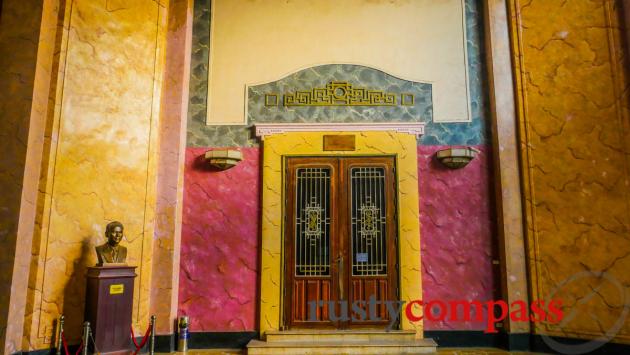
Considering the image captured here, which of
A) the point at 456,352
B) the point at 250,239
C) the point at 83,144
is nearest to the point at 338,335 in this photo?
the point at 456,352

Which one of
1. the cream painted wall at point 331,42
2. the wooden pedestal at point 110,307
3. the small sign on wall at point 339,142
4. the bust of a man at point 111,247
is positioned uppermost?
the cream painted wall at point 331,42

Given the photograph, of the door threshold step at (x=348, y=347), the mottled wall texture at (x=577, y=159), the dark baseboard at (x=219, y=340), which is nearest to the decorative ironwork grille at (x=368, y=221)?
the door threshold step at (x=348, y=347)

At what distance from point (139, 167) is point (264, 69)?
203 cm

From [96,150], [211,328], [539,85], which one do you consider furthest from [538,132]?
[96,150]

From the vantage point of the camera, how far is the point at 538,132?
17.6ft

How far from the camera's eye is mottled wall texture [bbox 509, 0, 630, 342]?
4.82 m

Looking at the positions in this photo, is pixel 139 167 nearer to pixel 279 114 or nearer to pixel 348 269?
pixel 279 114

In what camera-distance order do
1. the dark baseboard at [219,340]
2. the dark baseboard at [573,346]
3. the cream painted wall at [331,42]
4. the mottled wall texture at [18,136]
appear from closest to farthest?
the mottled wall texture at [18,136] < the dark baseboard at [573,346] < the dark baseboard at [219,340] < the cream painted wall at [331,42]

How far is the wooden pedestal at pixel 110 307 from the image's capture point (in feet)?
14.4

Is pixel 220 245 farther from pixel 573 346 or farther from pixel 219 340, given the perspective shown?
pixel 573 346

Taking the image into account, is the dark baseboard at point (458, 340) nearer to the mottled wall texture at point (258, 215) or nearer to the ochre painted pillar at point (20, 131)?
the mottled wall texture at point (258, 215)

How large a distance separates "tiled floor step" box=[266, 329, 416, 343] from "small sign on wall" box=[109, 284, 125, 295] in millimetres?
1736

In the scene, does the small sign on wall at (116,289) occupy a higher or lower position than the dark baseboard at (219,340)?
higher

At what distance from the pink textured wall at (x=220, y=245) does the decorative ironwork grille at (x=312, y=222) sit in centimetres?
54
